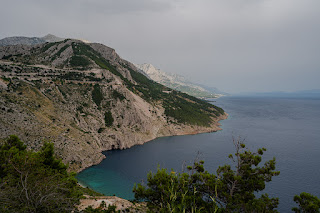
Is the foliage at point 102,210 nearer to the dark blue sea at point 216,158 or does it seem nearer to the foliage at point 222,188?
the foliage at point 222,188

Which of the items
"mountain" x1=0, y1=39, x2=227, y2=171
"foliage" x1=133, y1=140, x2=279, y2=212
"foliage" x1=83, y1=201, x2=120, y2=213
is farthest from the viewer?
"mountain" x1=0, y1=39, x2=227, y2=171

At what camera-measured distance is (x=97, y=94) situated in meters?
108

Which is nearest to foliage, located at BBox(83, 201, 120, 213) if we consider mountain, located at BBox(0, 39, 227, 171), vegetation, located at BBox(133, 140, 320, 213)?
vegetation, located at BBox(133, 140, 320, 213)

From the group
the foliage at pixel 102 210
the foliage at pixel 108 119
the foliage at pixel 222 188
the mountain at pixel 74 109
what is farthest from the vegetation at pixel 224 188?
the foliage at pixel 108 119

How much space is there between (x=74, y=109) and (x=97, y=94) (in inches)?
818

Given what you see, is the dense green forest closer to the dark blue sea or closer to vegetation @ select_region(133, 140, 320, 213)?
vegetation @ select_region(133, 140, 320, 213)

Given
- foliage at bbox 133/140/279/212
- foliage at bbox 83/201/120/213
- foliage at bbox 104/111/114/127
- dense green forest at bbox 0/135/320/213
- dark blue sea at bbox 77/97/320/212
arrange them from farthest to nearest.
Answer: foliage at bbox 104/111/114/127 < dark blue sea at bbox 77/97/320/212 < foliage at bbox 133/140/279/212 < foliage at bbox 83/201/120/213 < dense green forest at bbox 0/135/320/213

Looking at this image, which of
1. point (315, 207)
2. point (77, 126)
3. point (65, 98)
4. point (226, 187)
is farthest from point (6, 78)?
point (315, 207)

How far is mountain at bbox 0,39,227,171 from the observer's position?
213 feet

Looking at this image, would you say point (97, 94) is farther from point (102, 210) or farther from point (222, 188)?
point (222, 188)

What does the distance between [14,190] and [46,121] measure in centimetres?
6322

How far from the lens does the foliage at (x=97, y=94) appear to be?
105m

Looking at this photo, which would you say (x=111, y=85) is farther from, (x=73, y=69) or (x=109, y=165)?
(x=109, y=165)

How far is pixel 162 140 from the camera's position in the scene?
111 metres
